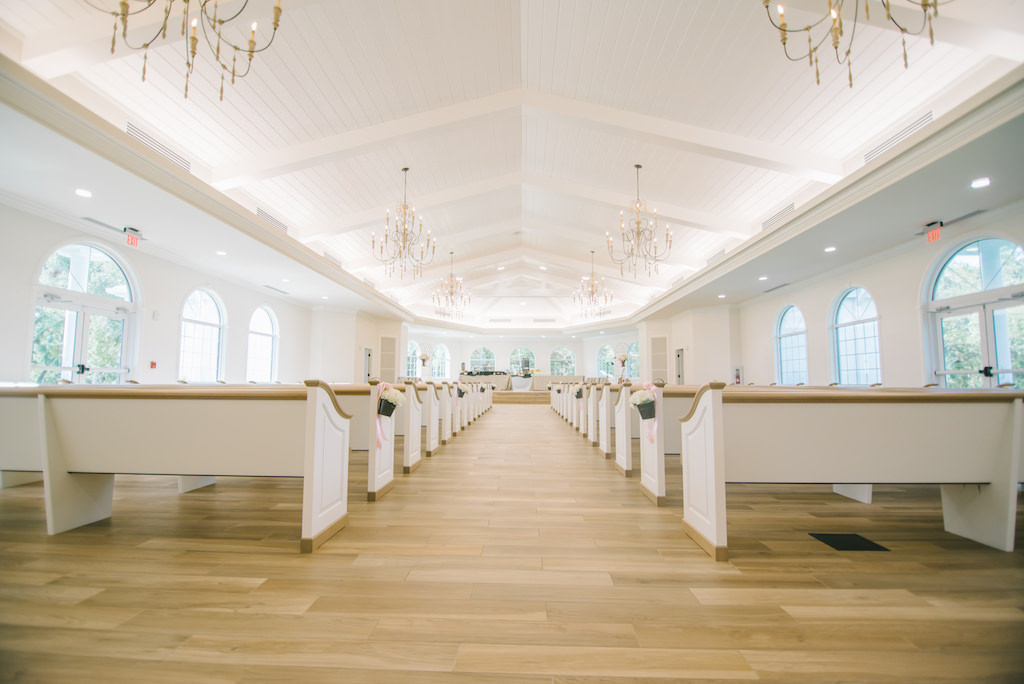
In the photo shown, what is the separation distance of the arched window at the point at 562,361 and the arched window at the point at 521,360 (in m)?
0.96

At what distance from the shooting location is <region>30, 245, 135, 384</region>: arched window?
18.1 ft

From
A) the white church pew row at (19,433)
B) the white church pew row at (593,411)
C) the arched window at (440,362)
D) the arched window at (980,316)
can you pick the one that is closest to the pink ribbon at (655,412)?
the white church pew row at (593,411)

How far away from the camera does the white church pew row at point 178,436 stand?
2.55m

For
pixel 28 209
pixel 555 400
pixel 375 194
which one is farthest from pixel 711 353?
pixel 28 209

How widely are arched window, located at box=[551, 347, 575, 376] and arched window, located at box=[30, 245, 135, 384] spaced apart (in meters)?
16.4

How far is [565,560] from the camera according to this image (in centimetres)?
223

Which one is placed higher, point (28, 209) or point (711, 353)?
point (28, 209)

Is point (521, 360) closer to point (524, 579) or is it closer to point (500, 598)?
point (524, 579)

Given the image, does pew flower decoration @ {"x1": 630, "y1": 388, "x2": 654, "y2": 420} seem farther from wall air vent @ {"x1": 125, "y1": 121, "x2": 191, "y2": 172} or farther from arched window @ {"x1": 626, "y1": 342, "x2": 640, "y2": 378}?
arched window @ {"x1": 626, "y1": 342, "x2": 640, "y2": 378}

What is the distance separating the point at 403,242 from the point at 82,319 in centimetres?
453

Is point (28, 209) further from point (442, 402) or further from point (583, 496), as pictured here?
point (583, 496)

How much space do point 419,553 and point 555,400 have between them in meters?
9.48

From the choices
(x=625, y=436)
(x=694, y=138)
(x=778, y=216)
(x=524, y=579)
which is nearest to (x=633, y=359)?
(x=778, y=216)

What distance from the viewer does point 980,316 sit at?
A: 548 cm
